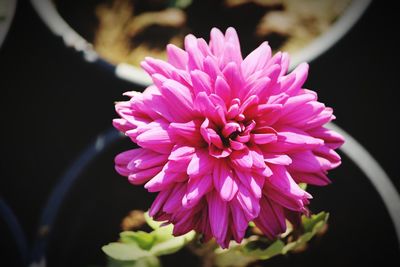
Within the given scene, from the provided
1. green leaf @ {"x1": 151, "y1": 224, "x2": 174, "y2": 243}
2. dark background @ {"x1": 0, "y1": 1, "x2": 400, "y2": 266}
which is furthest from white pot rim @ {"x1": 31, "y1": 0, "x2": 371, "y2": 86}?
green leaf @ {"x1": 151, "y1": 224, "x2": 174, "y2": 243}

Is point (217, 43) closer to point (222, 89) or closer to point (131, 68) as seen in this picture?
point (222, 89)

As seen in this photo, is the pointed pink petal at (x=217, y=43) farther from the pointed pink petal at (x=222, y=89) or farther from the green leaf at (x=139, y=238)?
the green leaf at (x=139, y=238)

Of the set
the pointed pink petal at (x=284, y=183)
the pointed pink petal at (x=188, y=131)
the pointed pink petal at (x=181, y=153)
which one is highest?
the pointed pink petal at (x=188, y=131)

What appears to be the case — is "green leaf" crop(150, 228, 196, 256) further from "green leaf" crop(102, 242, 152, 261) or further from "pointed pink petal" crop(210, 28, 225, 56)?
"pointed pink petal" crop(210, 28, 225, 56)

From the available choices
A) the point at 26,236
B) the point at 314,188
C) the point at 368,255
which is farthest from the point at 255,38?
the point at 26,236

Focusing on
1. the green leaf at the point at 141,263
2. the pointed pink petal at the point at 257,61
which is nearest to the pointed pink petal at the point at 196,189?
the pointed pink petal at the point at 257,61
